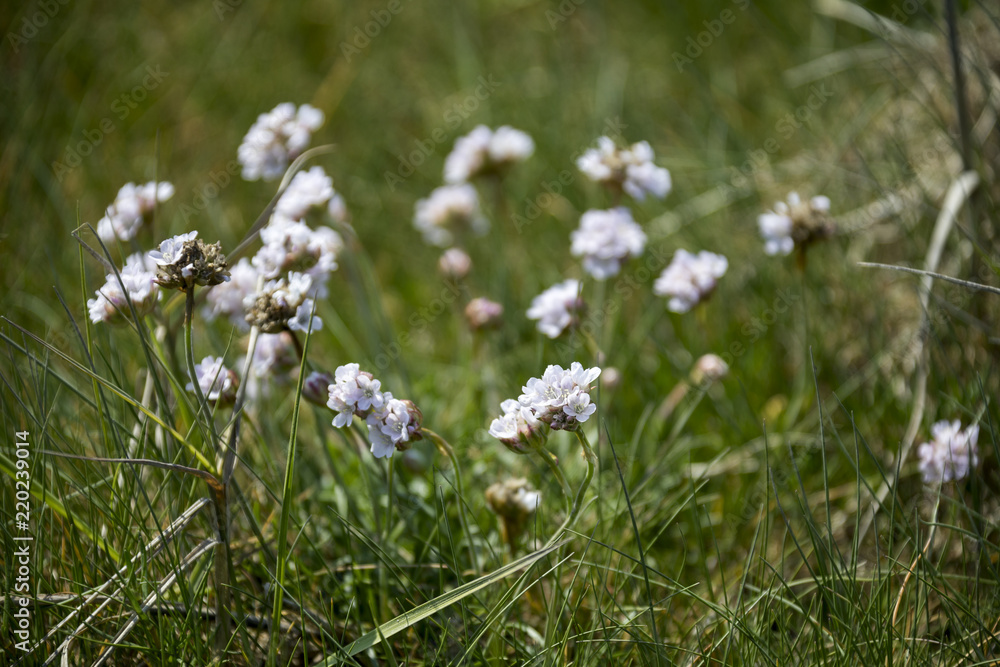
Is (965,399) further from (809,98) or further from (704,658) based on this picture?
(809,98)

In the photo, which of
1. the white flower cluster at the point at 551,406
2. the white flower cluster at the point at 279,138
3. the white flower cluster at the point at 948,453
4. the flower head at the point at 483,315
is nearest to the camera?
the white flower cluster at the point at 551,406

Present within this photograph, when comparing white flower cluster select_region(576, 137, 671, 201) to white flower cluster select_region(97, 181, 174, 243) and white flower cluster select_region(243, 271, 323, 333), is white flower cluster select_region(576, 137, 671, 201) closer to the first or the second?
white flower cluster select_region(243, 271, 323, 333)

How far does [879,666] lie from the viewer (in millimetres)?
1366

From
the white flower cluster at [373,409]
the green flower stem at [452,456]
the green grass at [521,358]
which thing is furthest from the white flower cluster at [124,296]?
the green flower stem at [452,456]

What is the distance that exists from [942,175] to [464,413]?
182cm

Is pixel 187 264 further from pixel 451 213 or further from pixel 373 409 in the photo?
pixel 451 213

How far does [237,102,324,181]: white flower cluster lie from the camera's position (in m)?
2.05

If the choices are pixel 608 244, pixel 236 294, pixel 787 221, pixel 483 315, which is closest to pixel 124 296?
pixel 236 294

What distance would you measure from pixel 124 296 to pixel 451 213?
1523 millimetres

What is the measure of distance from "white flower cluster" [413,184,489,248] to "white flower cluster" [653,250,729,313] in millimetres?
1055

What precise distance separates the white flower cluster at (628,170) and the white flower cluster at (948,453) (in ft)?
3.06

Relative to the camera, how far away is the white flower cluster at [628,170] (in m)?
2.12

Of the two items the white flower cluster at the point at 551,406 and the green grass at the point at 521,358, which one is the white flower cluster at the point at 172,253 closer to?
the green grass at the point at 521,358

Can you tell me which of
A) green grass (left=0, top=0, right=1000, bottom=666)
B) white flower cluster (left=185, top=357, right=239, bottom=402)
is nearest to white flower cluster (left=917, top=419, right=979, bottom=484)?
green grass (left=0, top=0, right=1000, bottom=666)
